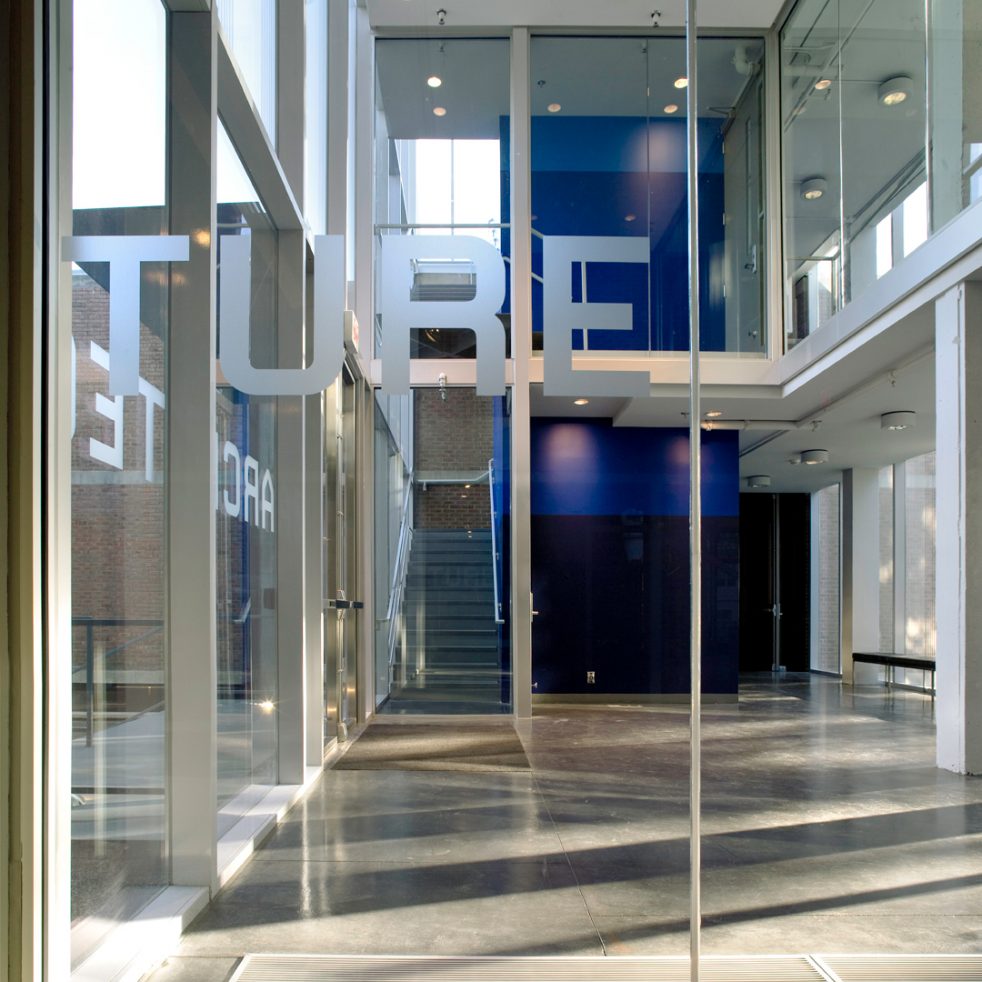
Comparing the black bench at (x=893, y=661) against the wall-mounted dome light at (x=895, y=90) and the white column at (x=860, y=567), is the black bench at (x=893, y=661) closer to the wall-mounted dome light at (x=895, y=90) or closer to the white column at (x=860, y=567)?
the white column at (x=860, y=567)

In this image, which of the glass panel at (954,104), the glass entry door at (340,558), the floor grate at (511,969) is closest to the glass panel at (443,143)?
the glass entry door at (340,558)

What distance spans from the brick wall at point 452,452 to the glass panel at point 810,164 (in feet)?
9.04

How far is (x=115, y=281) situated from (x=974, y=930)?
299 centimetres

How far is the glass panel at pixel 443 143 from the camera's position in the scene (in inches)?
313

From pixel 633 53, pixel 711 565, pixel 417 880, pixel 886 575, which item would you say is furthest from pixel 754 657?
pixel 417 880

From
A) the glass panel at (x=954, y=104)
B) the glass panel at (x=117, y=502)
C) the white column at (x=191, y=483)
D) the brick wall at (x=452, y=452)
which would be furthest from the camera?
the brick wall at (x=452, y=452)

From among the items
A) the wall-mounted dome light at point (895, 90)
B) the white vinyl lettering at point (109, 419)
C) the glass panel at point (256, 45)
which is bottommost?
the white vinyl lettering at point (109, 419)

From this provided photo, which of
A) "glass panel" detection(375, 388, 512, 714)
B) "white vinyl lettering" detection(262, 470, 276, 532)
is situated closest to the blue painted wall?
"glass panel" detection(375, 388, 512, 714)

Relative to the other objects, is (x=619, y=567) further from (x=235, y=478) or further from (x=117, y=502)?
(x=117, y=502)

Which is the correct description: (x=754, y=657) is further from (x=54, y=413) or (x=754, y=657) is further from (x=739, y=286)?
(x=54, y=413)

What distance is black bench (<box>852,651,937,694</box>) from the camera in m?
10.2

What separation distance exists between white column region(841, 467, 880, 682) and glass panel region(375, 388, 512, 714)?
6.09 meters

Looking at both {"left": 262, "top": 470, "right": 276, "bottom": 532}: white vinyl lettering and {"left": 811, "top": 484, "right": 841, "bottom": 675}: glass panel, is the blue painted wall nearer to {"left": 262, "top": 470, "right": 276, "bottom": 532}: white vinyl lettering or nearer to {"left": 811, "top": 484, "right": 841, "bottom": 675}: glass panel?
{"left": 262, "top": 470, "right": 276, "bottom": 532}: white vinyl lettering

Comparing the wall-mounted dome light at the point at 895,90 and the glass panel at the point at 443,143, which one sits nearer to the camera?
the wall-mounted dome light at the point at 895,90
